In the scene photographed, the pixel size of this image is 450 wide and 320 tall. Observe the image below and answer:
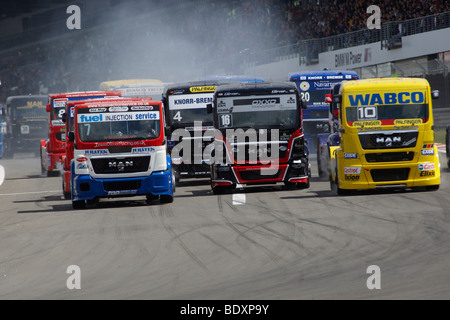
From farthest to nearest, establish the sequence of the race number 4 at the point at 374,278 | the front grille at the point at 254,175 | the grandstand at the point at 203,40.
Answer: the grandstand at the point at 203,40 → the front grille at the point at 254,175 → the race number 4 at the point at 374,278

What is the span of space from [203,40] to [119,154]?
41990 mm

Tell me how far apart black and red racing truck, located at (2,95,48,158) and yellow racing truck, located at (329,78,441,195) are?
2609 cm

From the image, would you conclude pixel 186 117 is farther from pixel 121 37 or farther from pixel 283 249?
pixel 121 37

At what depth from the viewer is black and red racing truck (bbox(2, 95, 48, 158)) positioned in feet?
132

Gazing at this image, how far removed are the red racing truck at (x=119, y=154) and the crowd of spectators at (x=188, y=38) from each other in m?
18.8

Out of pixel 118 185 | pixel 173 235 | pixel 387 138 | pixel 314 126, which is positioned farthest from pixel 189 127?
pixel 173 235

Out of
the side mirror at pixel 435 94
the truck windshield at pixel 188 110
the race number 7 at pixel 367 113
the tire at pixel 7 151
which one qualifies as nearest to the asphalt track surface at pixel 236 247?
the race number 7 at pixel 367 113

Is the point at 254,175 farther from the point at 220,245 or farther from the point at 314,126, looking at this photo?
the point at 314,126

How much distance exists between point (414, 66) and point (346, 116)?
51.0 ft

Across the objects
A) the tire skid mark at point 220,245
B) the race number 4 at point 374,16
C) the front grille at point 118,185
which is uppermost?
the race number 4 at point 374,16

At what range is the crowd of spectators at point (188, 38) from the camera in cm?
4053

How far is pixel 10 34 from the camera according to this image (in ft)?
262

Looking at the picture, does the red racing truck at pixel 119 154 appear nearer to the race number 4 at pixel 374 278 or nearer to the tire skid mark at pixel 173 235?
the tire skid mark at pixel 173 235
